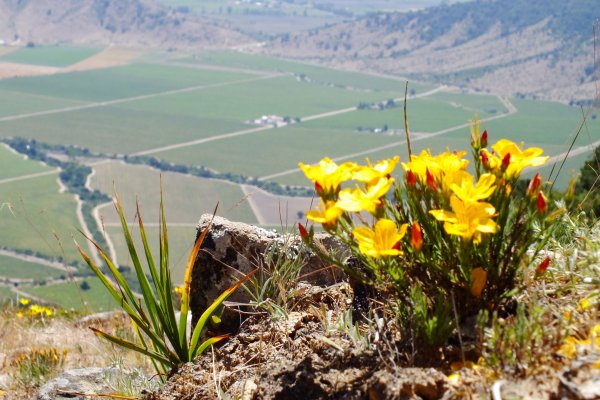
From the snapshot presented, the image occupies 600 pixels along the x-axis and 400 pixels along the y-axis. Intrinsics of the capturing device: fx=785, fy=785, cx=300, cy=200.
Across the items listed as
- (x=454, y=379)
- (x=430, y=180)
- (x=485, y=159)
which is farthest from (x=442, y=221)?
(x=454, y=379)

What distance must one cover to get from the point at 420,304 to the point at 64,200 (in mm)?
67312

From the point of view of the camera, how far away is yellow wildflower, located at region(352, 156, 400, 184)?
243 cm

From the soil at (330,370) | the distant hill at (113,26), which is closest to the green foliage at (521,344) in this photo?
the soil at (330,370)

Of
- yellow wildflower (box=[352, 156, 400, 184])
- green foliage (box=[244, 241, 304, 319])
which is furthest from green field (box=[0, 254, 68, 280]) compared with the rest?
yellow wildflower (box=[352, 156, 400, 184])

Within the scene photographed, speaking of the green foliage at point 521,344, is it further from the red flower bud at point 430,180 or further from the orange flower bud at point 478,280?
the red flower bud at point 430,180

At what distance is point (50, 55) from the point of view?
15550cm

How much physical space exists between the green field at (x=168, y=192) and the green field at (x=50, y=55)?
7375 centimetres

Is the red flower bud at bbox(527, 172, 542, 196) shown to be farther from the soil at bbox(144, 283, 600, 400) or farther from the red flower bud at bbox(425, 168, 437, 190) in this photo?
the soil at bbox(144, 283, 600, 400)

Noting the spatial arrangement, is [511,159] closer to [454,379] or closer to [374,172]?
[374,172]

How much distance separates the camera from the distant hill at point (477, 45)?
135000mm

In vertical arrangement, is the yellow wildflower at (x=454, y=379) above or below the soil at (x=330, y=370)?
→ above

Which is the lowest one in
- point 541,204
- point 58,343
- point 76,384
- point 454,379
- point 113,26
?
point 113,26

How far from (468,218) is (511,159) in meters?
0.38

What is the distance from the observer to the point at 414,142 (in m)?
86.3
